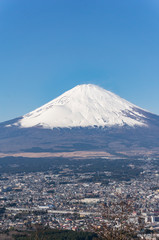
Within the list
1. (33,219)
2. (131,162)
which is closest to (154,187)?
(33,219)

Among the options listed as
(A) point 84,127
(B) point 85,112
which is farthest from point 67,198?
(B) point 85,112

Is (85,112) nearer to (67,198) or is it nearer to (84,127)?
(84,127)

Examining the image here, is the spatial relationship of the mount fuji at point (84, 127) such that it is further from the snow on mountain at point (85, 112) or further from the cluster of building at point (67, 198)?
the cluster of building at point (67, 198)

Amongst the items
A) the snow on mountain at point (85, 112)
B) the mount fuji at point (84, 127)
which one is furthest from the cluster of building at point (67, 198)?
the snow on mountain at point (85, 112)

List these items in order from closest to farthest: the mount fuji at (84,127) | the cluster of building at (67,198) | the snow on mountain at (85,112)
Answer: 1. the cluster of building at (67,198)
2. the mount fuji at (84,127)
3. the snow on mountain at (85,112)

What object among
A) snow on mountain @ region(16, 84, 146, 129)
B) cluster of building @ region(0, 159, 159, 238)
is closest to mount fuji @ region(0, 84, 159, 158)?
snow on mountain @ region(16, 84, 146, 129)

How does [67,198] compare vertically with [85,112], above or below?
below

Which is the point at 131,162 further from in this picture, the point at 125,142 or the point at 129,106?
the point at 129,106
